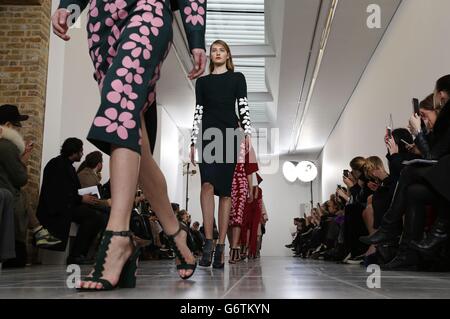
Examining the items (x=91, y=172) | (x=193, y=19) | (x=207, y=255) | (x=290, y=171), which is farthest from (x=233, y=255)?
(x=290, y=171)

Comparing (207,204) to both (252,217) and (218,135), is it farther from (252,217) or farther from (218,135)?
(252,217)

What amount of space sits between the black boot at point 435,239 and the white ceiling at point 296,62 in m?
4.08

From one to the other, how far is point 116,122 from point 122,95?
0.08 meters

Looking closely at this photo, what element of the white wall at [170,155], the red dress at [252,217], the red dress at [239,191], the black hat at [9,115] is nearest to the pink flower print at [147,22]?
the red dress at [239,191]

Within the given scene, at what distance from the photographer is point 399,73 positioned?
20.0 feet

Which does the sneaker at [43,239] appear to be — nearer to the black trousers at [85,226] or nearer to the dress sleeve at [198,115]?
the black trousers at [85,226]

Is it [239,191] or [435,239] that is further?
[239,191]

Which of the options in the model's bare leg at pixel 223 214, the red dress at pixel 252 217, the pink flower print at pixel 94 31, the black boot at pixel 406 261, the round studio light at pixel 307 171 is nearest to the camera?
the pink flower print at pixel 94 31

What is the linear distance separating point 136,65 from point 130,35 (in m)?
0.09

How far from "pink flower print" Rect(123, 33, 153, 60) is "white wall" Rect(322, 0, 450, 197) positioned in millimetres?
3561

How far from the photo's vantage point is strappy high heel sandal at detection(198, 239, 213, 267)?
298 cm

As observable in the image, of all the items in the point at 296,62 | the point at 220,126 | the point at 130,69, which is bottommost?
the point at 130,69

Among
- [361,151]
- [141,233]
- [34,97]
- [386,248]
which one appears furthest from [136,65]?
[361,151]

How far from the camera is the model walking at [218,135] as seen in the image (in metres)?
3.04
